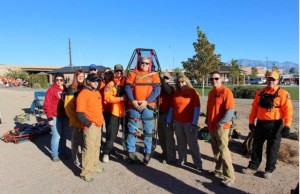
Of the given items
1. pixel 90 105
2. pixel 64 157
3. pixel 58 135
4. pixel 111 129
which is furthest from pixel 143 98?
pixel 64 157

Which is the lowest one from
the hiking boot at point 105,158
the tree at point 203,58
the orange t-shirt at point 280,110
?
the hiking boot at point 105,158

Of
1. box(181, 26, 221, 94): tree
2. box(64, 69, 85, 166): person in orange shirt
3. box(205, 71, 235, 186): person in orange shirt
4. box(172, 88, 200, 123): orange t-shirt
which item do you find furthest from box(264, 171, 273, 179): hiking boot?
box(181, 26, 221, 94): tree

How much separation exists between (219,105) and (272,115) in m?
0.92

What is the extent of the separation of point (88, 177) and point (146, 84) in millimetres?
1851

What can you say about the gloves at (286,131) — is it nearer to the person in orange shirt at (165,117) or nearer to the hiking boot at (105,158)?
the person in orange shirt at (165,117)

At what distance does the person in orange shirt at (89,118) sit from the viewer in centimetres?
491

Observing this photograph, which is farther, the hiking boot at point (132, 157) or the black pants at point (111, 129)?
the black pants at point (111, 129)

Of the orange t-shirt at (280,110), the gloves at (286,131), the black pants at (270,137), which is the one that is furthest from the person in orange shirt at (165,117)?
the gloves at (286,131)

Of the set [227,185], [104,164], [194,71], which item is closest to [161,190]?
[227,185]

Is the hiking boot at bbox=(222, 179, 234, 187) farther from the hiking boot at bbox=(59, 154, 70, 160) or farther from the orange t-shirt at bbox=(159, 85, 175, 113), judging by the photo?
the hiking boot at bbox=(59, 154, 70, 160)

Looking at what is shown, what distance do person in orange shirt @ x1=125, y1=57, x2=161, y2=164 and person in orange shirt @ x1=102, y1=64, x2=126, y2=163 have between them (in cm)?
22

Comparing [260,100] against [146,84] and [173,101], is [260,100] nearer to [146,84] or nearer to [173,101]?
[173,101]

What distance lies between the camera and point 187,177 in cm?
506

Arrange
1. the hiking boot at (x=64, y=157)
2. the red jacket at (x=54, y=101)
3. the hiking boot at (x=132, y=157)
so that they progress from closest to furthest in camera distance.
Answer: the hiking boot at (x=132, y=157) → the red jacket at (x=54, y=101) → the hiking boot at (x=64, y=157)
